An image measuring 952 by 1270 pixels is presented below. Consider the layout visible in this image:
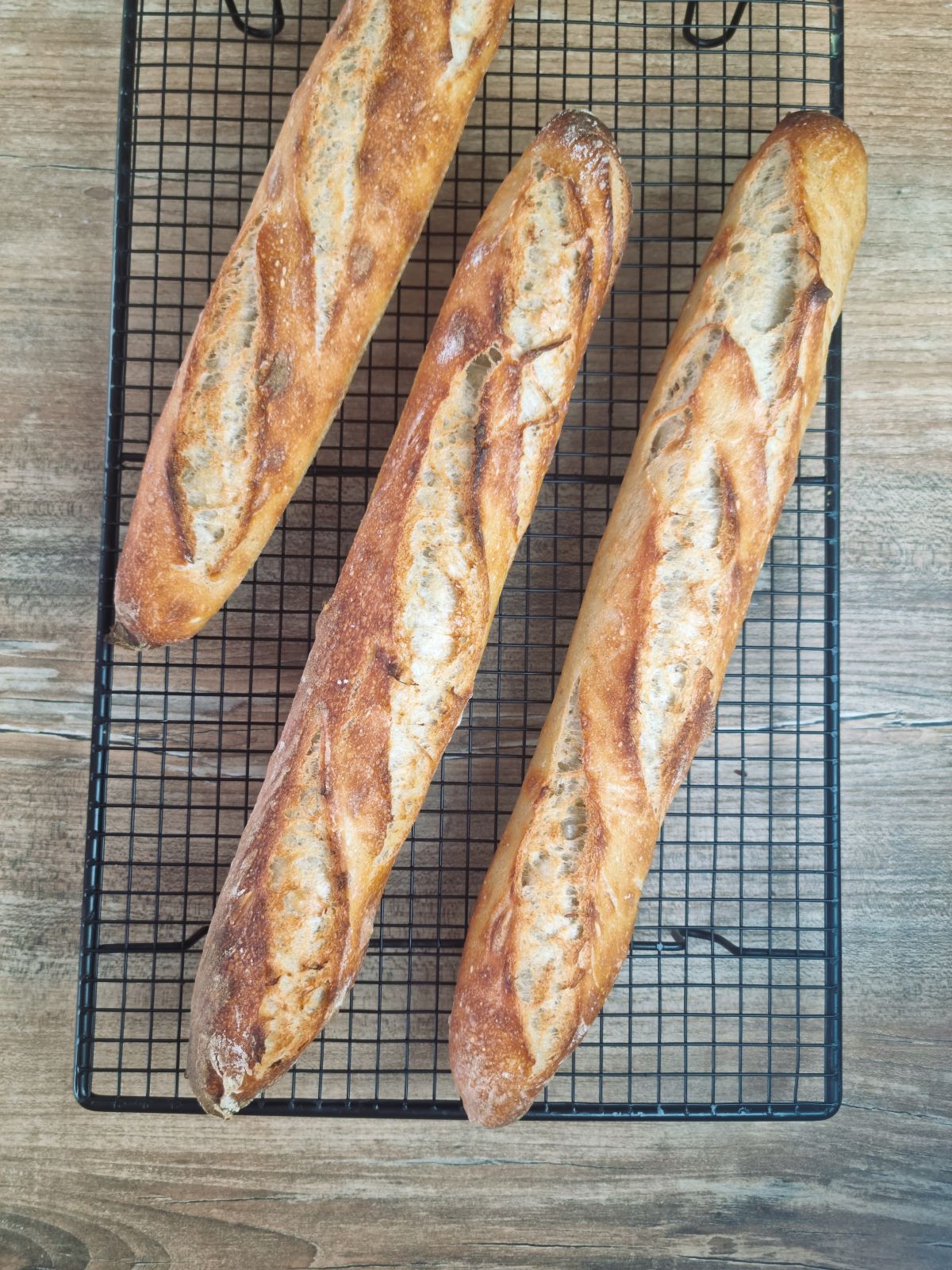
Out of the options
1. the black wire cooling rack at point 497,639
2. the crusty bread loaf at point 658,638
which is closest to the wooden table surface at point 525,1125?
the black wire cooling rack at point 497,639

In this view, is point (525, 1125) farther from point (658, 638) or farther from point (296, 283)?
point (296, 283)

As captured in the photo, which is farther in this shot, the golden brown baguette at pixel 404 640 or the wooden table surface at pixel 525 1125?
the wooden table surface at pixel 525 1125

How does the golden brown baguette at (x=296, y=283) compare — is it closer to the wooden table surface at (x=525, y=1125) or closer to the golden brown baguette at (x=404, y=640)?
the golden brown baguette at (x=404, y=640)

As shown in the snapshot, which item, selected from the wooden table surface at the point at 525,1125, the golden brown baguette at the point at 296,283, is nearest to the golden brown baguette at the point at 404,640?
the golden brown baguette at the point at 296,283

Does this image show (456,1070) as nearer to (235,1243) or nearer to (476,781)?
(476,781)

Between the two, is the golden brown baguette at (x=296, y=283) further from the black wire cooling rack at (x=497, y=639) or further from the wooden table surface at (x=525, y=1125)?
the wooden table surface at (x=525, y=1125)

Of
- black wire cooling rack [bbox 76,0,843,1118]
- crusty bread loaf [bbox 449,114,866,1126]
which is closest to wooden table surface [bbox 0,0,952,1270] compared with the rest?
black wire cooling rack [bbox 76,0,843,1118]
